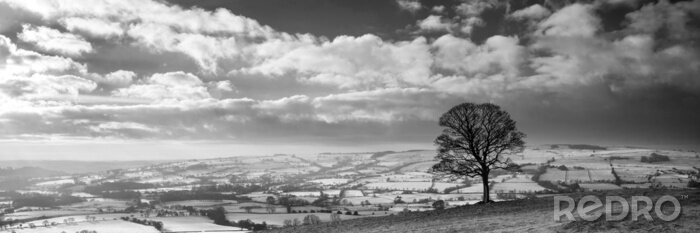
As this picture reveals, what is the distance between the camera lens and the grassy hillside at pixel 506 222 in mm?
20328

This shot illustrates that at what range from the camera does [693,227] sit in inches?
750

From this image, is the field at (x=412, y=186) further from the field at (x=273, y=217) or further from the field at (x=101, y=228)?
the field at (x=101, y=228)

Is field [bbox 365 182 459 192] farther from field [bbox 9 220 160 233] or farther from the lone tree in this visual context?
the lone tree

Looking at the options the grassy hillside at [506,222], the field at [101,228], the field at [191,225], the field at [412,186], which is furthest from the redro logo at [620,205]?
the field at [412,186]

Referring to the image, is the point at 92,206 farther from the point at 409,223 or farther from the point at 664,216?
the point at 664,216

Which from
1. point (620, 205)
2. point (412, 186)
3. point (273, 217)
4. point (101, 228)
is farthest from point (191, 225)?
point (412, 186)

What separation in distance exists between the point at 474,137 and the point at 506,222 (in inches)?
522

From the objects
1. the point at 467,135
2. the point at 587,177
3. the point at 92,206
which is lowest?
the point at 92,206

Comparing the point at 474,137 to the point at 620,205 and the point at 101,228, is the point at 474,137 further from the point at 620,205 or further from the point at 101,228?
the point at 101,228

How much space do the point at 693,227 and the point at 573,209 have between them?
1131 centimetres

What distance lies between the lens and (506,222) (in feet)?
89.9

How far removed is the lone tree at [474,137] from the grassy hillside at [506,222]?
4.00 meters

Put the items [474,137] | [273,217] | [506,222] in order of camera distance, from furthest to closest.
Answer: [273,217]
[474,137]
[506,222]

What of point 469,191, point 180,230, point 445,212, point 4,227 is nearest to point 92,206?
point 4,227
